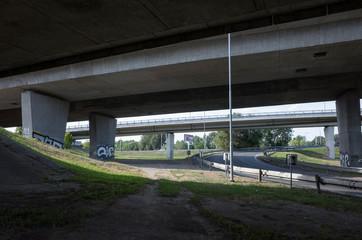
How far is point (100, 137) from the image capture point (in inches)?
1684

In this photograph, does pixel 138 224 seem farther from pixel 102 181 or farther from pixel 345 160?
pixel 345 160

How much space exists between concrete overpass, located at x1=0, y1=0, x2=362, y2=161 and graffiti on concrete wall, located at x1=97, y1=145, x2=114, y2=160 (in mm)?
654

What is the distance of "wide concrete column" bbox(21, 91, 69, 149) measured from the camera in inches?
1138

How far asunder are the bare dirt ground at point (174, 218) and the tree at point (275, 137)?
115m

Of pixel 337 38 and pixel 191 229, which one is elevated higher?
pixel 337 38

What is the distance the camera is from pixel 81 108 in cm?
3741

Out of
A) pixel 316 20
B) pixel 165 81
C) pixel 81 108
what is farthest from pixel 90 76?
pixel 316 20

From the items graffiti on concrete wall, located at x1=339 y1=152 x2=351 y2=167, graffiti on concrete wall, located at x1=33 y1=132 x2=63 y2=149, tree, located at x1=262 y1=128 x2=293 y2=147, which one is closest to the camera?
graffiti on concrete wall, located at x1=33 y1=132 x2=63 y2=149

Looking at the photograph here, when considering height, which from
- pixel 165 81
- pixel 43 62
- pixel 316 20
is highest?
pixel 316 20

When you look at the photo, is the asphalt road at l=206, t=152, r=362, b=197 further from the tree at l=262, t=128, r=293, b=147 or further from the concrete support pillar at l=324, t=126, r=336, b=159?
the tree at l=262, t=128, r=293, b=147

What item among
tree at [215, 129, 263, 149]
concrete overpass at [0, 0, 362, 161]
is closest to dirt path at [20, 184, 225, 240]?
concrete overpass at [0, 0, 362, 161]

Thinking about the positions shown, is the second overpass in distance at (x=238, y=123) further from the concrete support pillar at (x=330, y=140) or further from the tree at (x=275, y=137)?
the tree at (x=275, y=137)

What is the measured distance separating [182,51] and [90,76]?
31.5ft

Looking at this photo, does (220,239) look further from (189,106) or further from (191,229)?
(189,106)
